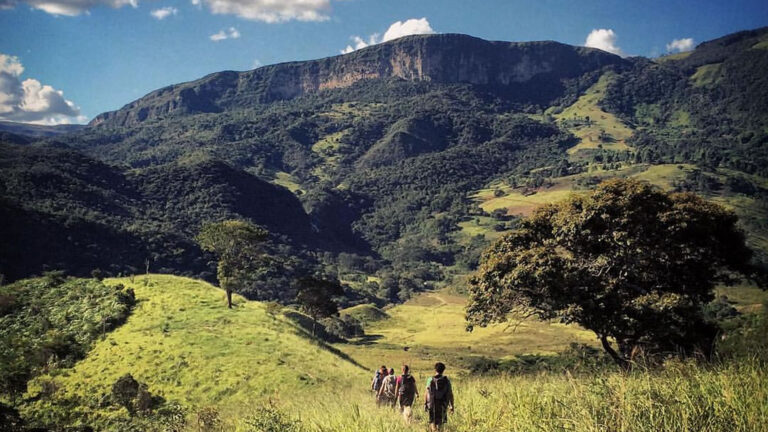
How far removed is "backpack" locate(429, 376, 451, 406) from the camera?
7941 mm

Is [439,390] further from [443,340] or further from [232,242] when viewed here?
[443,340]

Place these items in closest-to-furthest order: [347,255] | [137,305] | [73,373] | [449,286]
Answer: [73,373]
[137,305]
[449,286]
[347,255]

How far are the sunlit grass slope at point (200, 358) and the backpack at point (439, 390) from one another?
14.6 metres

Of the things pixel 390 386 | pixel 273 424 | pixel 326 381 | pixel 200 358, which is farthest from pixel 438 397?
pixel 200 358

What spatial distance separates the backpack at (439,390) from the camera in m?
7.94

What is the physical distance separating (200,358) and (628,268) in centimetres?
2315

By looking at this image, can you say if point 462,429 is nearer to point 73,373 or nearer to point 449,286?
point 73,373

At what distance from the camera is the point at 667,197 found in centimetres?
1903

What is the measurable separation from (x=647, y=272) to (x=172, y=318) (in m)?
29.5

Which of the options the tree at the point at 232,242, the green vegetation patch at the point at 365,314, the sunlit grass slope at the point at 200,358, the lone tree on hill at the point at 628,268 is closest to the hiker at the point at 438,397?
the lone tree on hill at the point at 628,268

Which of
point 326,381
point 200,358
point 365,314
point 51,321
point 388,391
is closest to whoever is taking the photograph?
point 388,391

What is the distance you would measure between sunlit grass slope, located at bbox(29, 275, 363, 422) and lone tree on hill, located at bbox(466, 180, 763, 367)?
40.7 feet

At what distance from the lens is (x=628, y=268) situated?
17.9 meters

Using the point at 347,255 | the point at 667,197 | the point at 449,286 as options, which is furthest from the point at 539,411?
the point at 347,255
